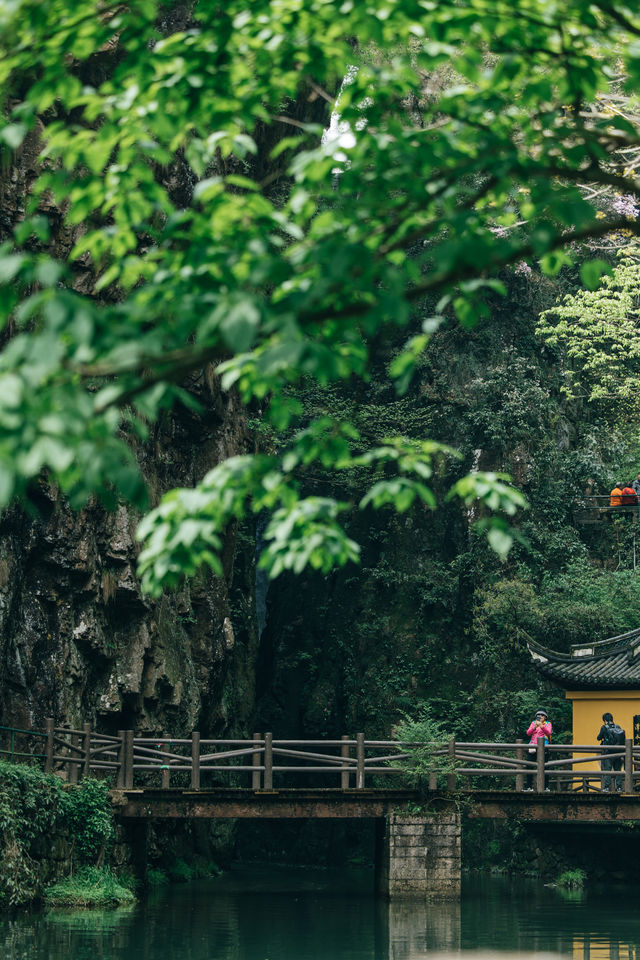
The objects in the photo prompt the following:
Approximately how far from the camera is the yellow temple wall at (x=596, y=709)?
27000mm

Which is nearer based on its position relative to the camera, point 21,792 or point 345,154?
point 345,154

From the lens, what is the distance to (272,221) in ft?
20.0

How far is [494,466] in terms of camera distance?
111ft

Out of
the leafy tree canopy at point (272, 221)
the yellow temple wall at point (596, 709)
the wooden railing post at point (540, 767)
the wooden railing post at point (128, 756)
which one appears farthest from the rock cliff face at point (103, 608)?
the leafy tree canopy at point (272, 221)

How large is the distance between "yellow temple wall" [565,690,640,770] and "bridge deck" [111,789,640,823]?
556 cm

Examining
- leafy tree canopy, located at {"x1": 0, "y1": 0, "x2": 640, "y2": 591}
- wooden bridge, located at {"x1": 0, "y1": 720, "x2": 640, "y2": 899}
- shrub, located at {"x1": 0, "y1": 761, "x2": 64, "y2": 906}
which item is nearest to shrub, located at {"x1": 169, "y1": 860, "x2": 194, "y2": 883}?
wooden bridge, located at {"x1": 0, "y1": 720, "x2": 640, "y2": 899}

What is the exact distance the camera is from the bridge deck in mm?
20828

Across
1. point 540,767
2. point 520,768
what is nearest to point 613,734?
point 520,768

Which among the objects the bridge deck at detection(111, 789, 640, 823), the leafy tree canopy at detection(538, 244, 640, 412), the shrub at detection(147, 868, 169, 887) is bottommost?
the shrub at detection(147, 868, 169, 887)

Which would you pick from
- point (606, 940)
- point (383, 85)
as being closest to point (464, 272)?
point (383, 85)

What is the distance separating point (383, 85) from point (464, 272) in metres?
1.53

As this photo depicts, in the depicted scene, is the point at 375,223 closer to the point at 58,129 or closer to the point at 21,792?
the point at 58,129

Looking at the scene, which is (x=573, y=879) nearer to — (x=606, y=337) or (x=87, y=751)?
(x=87, y=751)

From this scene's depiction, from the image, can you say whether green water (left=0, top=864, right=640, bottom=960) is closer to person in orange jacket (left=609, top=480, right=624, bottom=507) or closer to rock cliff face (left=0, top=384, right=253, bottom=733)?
rock cliff face (left=0, top=384, right=253, bottom=733)
